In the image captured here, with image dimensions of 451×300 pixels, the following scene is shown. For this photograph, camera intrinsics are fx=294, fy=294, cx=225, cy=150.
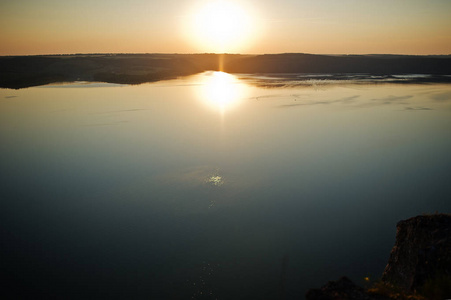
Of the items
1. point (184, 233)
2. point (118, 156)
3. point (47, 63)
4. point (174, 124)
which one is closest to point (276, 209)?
point (184, 233)

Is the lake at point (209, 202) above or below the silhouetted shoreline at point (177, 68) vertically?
below

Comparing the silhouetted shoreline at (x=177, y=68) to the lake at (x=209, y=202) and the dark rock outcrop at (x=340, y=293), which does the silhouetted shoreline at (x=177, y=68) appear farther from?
the dark rock outcrop at (x=340, y=293)

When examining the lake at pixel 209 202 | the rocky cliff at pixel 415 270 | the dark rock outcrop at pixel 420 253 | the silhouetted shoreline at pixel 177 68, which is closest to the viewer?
the rocky cliff at pixel 415 270

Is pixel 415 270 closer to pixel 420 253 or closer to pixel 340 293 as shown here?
pixel 420 253

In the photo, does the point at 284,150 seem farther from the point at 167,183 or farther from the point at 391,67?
the point at 391,67

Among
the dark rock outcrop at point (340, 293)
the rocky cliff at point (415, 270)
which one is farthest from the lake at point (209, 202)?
the dark rock outcrop at point (340, 293)

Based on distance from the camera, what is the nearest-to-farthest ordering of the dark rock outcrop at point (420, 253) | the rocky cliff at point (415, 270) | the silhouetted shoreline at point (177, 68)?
the rocky cliff at point (415, 270), the dark rock outcrop at point (420, 253), the silhouetted shoreline at point (177, 68)

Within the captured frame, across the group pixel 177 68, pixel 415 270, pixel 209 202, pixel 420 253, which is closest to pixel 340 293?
pixel 415 270
